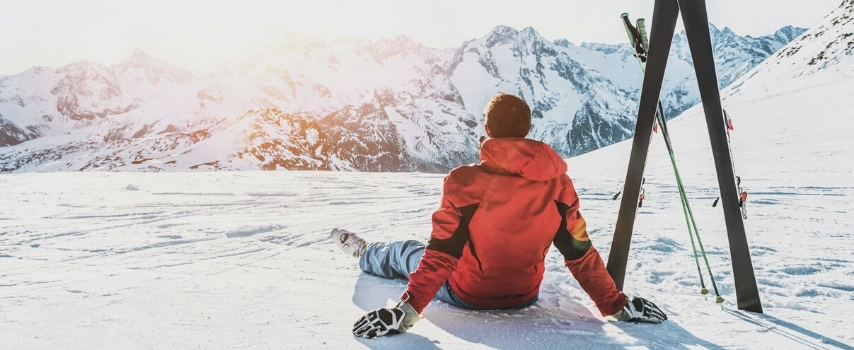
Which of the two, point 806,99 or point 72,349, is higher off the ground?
point 806,99

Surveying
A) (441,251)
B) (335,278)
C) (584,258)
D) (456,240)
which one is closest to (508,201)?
(456,240)

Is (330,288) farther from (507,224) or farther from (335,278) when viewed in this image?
(507,224)

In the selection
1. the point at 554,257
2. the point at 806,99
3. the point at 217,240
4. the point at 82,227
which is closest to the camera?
the point at 554,257

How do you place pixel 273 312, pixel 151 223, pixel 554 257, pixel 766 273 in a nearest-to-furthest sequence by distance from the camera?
1. pixel 273 312
2. pixel 766 273
3. pixel 554 257
4. pixel 151 223

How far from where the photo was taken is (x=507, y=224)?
3111mm

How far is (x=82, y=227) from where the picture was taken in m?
8.10

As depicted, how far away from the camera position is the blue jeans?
4.12m

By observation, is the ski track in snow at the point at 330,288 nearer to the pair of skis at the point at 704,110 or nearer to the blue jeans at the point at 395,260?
the blue jeans at the point at 395,260

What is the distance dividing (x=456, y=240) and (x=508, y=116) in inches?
32.6

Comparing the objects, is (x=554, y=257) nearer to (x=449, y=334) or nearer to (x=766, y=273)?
(x=766, y=273)

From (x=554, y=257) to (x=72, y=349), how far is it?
13.6 feet

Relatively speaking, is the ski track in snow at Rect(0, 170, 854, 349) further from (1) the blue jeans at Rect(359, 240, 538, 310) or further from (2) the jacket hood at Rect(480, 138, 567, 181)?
(2) the jacket hood at Rect(480, 138, 567, 181)

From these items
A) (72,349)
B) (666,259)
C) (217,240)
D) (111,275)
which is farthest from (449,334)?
(217,240)

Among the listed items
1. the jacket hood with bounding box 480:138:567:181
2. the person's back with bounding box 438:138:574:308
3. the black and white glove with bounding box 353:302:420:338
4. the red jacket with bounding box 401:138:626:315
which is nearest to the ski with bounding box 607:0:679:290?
the red jacket with bounding box 401:138:626:315
